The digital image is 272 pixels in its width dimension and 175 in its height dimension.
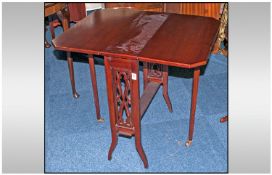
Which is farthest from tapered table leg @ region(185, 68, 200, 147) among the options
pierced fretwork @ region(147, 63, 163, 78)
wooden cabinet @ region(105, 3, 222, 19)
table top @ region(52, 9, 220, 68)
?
wooden cabinet @ region(105, 3, 222, 19)

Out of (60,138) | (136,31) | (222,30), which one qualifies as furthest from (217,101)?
(60,138)

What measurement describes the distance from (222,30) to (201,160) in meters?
1.63

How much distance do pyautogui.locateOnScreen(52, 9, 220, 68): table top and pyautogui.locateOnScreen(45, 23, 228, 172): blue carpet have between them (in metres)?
0.80

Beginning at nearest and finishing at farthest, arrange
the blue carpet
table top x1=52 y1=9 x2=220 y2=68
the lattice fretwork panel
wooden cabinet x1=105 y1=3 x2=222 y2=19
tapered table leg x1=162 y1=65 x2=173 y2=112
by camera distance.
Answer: table top x1=52 y1=9 x2=220 y2=68, the lattice fretwork panel, the blue carpet, tapered table leg x1=162 y1=65 x2=173 y2=112, wooden cabinet x1=105 y1=3 x2=222 y2=19

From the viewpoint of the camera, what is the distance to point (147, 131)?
7.92ft

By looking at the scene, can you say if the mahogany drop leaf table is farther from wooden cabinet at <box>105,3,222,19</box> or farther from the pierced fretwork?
wooden cabinet at <box>105,3,222,19</box>

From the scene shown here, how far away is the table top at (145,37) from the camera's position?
65.1 inches

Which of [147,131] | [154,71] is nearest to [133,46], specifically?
[154,71]

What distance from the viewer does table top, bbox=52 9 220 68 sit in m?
1.65

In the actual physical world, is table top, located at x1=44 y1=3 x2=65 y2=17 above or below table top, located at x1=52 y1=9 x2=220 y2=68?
above

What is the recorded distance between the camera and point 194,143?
2303mm

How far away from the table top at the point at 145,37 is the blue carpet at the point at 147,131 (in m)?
0.80

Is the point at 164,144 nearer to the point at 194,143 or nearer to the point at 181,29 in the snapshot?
the point at 194,143

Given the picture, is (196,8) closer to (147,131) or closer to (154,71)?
(154,71)
